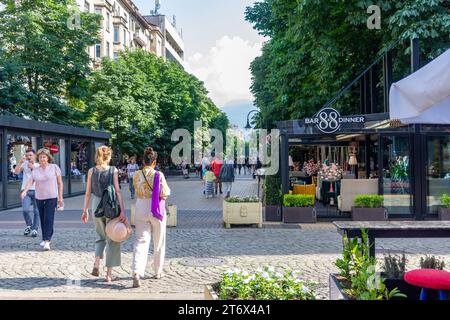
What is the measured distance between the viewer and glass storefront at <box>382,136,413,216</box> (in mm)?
13999

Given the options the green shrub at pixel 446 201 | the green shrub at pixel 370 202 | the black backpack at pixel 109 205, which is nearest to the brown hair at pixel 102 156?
the black backpack at pixel 109 205

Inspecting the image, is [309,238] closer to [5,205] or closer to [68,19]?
[5,205]

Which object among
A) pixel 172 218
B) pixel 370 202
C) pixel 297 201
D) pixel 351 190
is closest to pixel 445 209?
pixel 370 202

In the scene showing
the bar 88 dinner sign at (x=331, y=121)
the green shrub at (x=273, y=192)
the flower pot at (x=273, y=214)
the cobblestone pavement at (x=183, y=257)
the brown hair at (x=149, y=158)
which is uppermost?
the bar 88 dinner sign at (x=331, y=121)

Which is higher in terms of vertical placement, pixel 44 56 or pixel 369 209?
pixel 44 56

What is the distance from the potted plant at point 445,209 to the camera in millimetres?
13375

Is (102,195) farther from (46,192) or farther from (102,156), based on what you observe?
(46,192)

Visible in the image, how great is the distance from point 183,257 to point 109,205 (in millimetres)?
2292

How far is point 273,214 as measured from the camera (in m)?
14.0

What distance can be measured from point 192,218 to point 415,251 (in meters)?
6.94

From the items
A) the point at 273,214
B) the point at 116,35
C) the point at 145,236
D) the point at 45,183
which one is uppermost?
the point at 116,35

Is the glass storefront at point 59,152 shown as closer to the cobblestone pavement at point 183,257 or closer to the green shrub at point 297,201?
the cobblestone pavement at point 183,257

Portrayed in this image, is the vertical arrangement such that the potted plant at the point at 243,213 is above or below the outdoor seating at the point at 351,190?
below

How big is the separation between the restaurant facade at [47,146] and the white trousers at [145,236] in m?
12.4
